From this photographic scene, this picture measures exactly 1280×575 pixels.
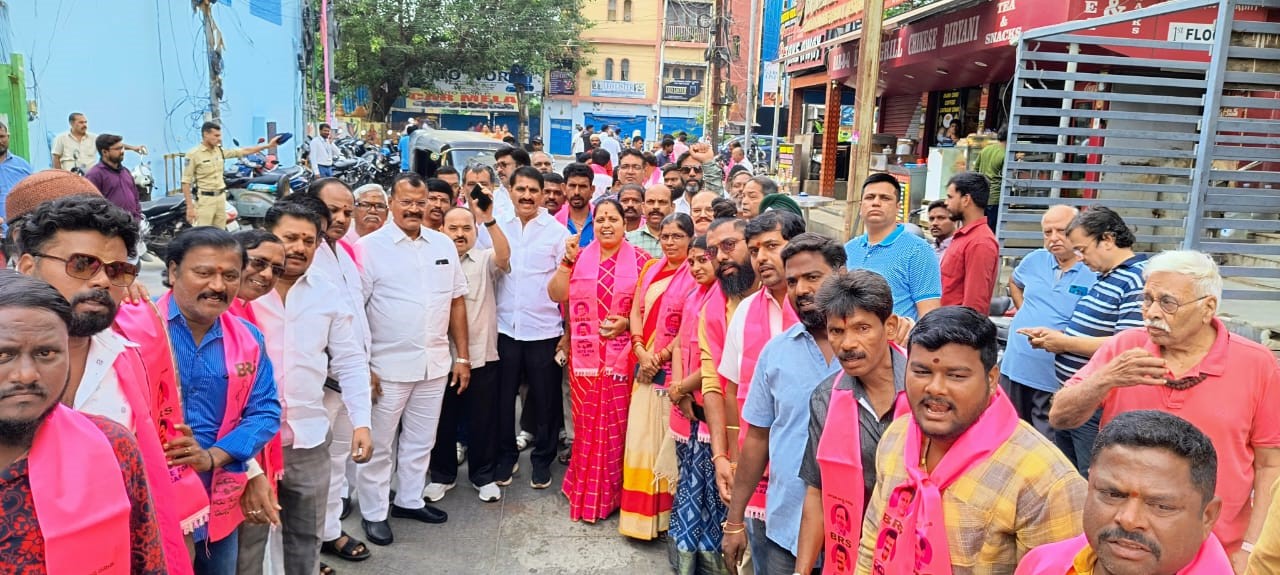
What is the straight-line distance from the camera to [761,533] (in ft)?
9.46

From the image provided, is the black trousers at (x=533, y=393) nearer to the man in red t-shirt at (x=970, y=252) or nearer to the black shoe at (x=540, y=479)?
the black shoe at (x=540, y=479)

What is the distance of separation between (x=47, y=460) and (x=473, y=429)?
335cm

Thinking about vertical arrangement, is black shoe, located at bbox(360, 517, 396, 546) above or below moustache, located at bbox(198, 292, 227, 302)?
below

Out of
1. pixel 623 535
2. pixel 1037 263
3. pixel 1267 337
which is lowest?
pixel 623 535

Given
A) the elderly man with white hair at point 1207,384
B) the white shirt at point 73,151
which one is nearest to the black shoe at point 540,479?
the elderly man with white hair at point 1207,384

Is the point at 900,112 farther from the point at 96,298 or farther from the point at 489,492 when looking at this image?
the point at 96,298

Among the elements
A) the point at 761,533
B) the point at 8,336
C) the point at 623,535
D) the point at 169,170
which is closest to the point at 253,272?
the point at 8,336

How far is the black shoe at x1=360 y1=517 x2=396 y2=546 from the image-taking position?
4285 millimetres

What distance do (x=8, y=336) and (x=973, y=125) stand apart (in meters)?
13.5

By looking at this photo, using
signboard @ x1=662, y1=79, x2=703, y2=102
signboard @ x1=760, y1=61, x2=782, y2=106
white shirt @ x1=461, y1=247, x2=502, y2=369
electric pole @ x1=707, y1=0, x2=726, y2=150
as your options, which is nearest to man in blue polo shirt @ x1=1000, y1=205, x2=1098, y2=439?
white shirt @ x1=461, y1=247, x2=502, y2=369

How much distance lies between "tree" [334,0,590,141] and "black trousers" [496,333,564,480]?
27894 millimetres

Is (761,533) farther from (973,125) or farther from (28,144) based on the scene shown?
(973,125)

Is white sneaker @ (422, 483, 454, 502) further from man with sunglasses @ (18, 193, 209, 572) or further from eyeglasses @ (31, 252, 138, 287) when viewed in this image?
eyeglasses @ (31, 252, 138, 287)

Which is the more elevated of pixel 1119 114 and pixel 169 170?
pixel 1119 114
